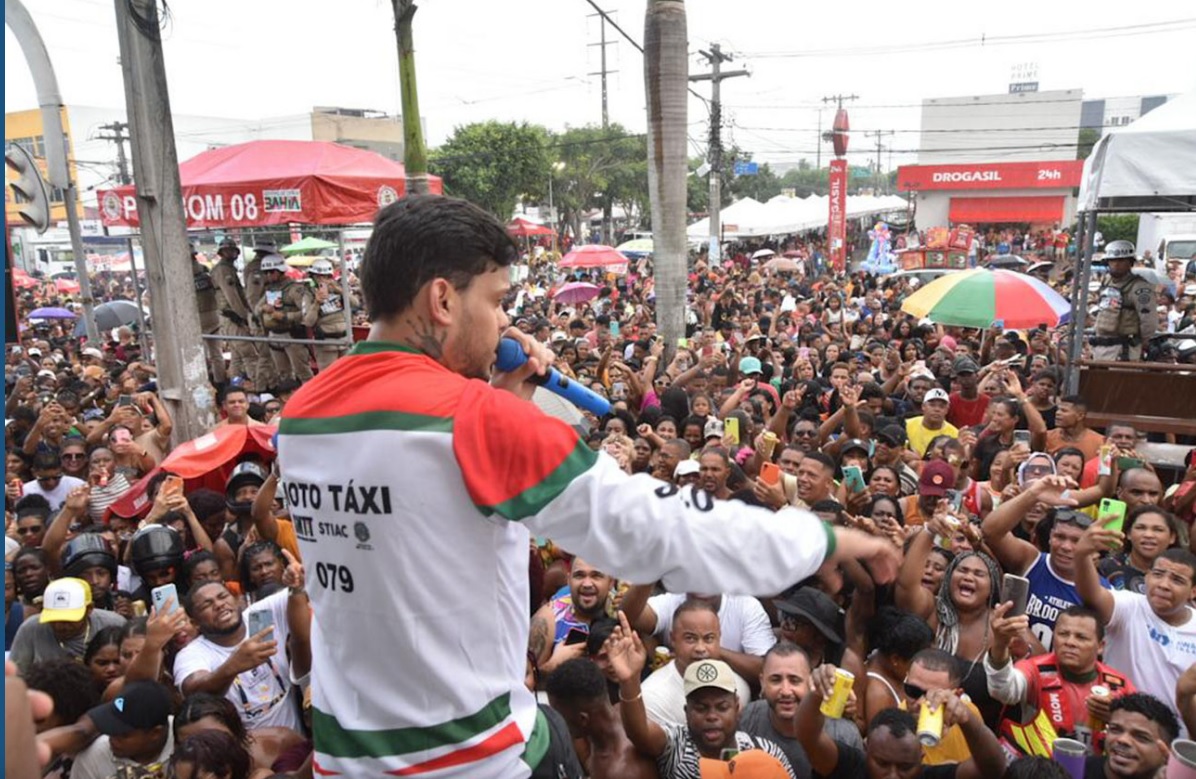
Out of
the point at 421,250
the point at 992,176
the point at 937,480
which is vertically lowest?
the point at 937,480

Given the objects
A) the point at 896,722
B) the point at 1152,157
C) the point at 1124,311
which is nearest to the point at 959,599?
the point at 896,722

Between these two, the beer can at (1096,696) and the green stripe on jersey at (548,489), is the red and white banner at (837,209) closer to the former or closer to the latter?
the beer can at (1096,696)

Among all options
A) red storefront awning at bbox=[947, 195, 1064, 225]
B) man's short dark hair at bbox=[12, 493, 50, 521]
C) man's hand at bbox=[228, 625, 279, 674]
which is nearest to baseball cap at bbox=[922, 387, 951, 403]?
man's hand at bbox=[228, 625, 279, 674]

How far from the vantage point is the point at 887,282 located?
21453 millimetres

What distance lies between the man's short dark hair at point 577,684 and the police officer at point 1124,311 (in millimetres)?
7064

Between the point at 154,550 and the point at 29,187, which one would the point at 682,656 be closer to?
the point at 154,550

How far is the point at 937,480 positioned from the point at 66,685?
15.8 feet

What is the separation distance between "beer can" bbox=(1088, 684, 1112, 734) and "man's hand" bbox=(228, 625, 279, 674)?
3.23 m

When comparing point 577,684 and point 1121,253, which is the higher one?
point 1121,253

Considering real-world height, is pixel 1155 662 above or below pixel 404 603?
below

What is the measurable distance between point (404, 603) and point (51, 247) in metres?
53.4

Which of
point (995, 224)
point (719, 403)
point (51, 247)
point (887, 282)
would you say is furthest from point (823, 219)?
point (51, 247)

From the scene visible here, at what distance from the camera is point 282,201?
27.0 ft

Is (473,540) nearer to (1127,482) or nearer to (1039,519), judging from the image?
(1039,519)
